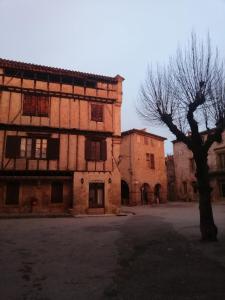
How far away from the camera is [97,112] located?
2041 centimetres

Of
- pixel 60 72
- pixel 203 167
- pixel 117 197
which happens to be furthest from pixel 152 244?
pixel 60 72

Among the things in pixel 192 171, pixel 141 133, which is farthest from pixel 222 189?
pixel 141 133

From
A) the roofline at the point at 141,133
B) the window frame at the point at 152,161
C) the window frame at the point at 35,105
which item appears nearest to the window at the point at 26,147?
the window frame at the point at 35,105

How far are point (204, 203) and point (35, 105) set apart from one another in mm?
14172

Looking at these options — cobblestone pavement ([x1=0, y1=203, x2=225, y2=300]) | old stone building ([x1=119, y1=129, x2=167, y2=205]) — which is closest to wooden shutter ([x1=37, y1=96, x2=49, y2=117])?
cobblestone pavement ([x1=0, y1=203, x2=225, y2=300])

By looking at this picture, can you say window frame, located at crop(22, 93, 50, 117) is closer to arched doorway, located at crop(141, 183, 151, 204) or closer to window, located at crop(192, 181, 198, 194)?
arched doorway, located at crop(141, 183, 151, 204)

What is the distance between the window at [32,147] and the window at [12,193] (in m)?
2.07

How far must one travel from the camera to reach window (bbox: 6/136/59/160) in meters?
17.8

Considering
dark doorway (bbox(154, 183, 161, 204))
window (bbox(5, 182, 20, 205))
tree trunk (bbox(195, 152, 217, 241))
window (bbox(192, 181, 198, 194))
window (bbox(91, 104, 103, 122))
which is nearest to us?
tree trunk (bbox(195, 152, 217, 241))

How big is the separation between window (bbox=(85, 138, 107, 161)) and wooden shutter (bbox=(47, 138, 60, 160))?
220 cm

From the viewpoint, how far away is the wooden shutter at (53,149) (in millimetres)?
18562

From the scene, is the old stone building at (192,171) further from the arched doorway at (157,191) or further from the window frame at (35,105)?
the window frame at (35,105)

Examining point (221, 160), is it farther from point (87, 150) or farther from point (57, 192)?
point (57, 192)

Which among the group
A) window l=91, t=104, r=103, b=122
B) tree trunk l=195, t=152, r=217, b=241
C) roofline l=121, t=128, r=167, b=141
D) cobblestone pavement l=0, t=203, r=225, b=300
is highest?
roofline l=121, t=128, r=167, b=141
